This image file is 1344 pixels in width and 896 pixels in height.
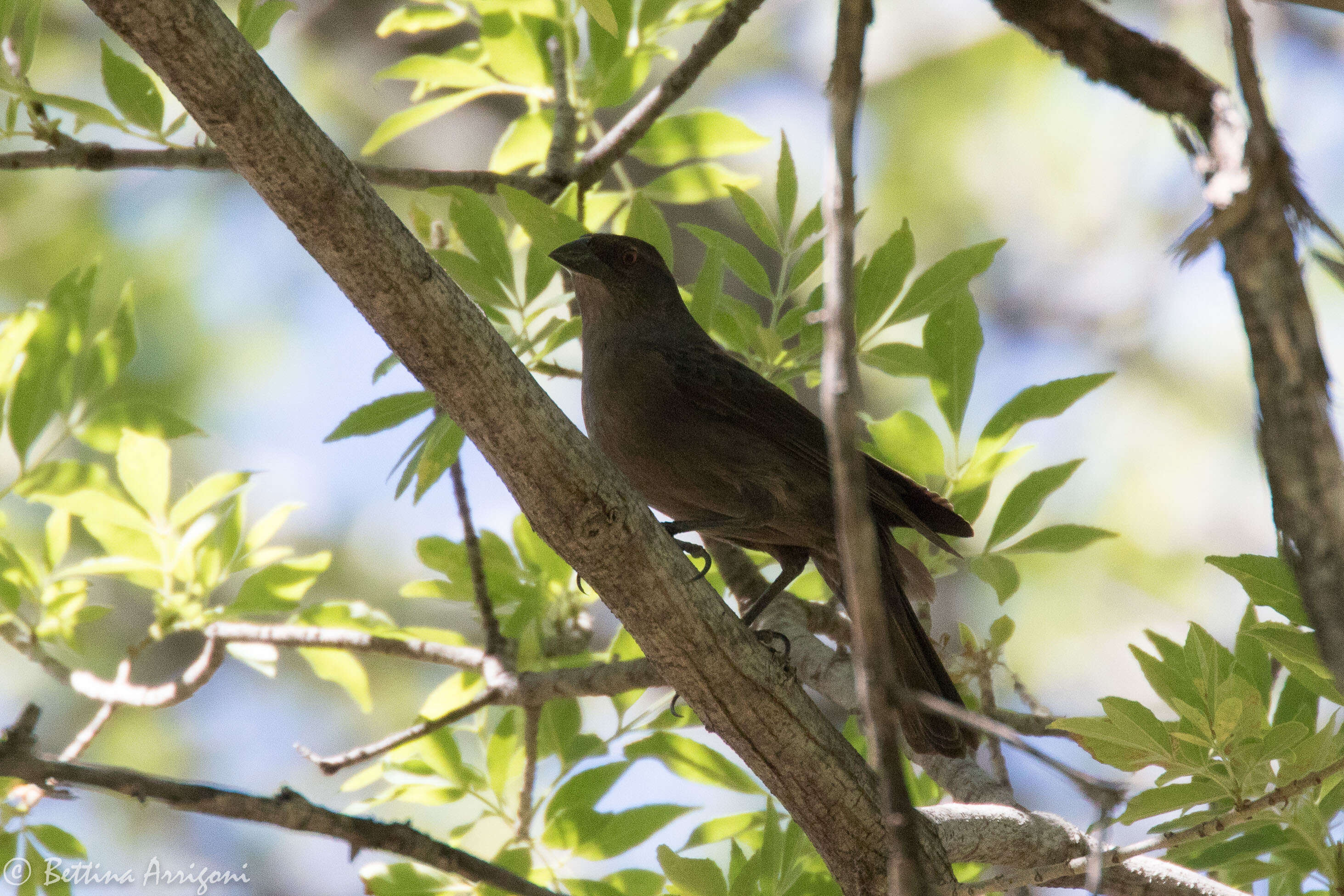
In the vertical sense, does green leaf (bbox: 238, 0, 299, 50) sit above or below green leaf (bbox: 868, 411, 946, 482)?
above

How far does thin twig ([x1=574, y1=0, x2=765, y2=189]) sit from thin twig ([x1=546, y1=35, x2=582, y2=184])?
61 mm

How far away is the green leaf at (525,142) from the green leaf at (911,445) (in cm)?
164

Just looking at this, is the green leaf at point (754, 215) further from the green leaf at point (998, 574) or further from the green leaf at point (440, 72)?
the green leaf at point (998, 574)

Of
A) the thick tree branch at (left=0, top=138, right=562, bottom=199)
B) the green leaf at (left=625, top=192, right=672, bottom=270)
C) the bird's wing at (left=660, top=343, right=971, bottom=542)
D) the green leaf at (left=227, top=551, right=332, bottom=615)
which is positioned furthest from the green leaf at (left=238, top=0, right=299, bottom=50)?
the bird's wing at (left=660, top=343, right=971, bottom=542)

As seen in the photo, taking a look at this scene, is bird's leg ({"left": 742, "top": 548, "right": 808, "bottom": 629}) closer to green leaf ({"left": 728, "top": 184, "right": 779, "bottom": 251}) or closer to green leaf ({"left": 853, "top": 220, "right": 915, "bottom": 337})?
green leaf ({"left": 853, "top": 220, "right": 915, "bottom": 337})

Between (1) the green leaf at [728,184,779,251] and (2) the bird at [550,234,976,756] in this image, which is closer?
(1) the green leaf at [728,184,779,251]

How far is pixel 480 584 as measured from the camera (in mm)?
3811

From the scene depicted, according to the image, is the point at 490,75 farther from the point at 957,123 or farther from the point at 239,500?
the point at 957,123

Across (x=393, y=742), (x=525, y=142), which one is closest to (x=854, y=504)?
(x=393, y=742)

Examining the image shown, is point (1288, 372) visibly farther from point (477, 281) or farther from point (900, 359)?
point (477, 281)

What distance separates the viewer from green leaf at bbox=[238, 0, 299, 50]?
124 inches

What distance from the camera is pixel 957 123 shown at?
9.85m

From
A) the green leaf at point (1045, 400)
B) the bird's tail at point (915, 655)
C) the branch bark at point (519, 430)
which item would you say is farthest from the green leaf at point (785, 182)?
the branch bark at point (519, 430)

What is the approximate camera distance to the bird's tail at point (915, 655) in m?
3.75
